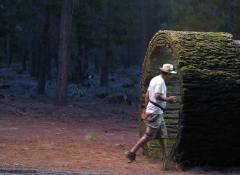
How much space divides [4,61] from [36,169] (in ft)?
258

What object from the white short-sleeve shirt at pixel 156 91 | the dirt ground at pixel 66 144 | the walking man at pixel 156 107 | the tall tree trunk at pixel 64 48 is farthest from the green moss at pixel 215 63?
the tall tree trunk at pixel 64 48

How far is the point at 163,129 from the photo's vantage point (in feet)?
37.5

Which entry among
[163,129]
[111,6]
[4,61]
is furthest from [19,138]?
[4,61]

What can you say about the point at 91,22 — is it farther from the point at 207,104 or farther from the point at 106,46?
the point at 207,104

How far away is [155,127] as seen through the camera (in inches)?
446

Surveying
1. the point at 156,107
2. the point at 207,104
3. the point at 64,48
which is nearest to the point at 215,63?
the point at 207,104

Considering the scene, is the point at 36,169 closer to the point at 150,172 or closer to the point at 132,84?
the point at 150,172

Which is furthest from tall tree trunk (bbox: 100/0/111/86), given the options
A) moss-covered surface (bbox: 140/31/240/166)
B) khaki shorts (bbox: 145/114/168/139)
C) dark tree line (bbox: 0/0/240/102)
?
khaki shorts (bbox: 145/114/168/139)

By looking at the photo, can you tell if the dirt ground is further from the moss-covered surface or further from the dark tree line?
the dark tree line

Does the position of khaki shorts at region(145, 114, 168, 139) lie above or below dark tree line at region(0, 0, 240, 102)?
below

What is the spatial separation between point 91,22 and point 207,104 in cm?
3236

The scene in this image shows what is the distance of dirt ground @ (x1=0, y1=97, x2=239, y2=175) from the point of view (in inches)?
435

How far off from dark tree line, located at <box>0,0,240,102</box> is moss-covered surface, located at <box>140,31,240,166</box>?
464 inches

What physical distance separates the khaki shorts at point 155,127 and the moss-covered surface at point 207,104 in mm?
400
